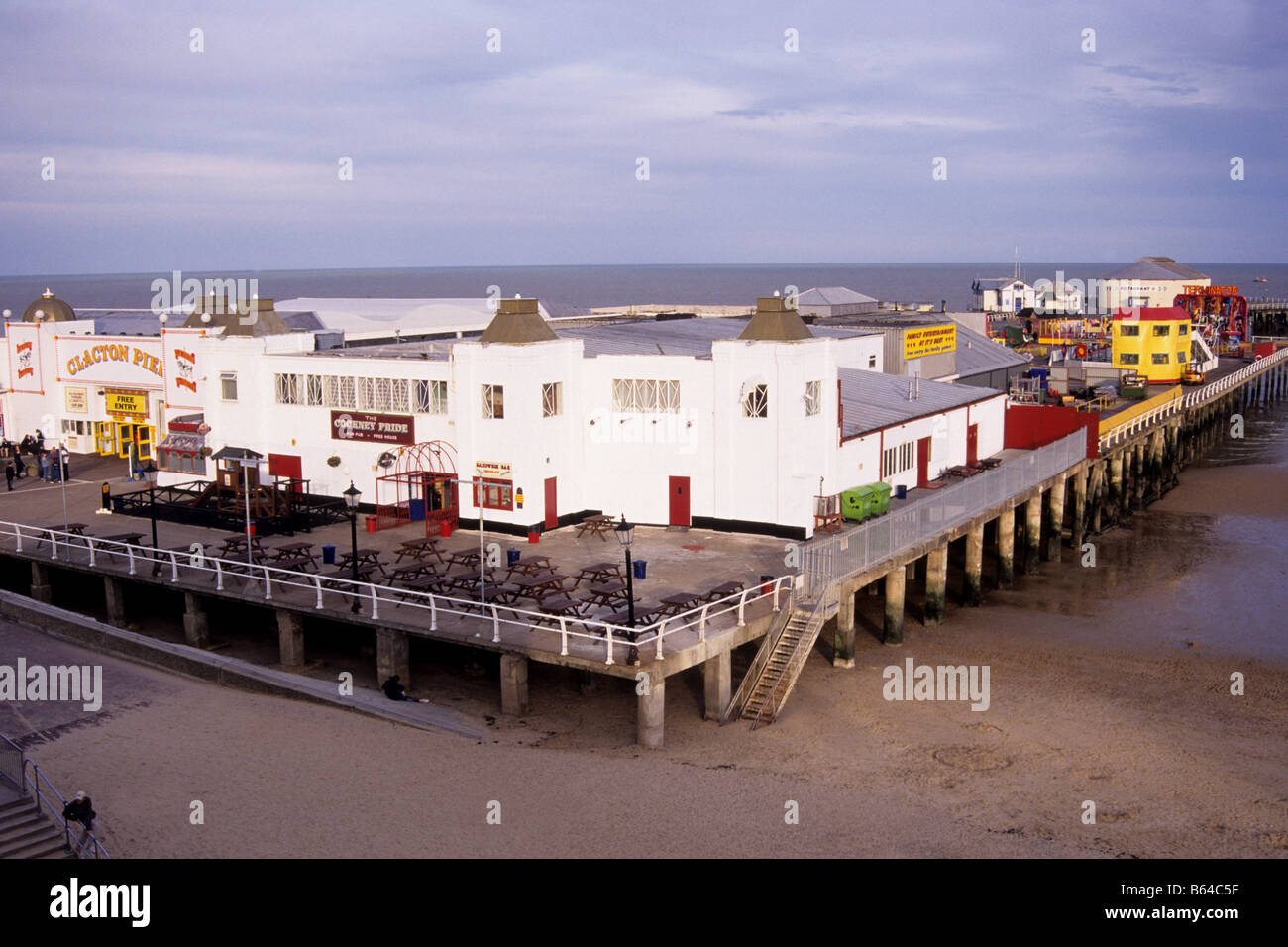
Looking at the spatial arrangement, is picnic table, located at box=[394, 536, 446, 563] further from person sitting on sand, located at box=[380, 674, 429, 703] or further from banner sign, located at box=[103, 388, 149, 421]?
banner sign, located at box=[103, 388, 149, 421]

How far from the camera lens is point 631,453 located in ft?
104

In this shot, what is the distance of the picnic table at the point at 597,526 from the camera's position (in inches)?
1208

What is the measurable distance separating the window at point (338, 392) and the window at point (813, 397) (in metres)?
13.1

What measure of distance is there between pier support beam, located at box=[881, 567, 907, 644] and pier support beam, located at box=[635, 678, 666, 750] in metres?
8.84

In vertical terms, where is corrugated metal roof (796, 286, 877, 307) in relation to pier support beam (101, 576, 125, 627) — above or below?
above

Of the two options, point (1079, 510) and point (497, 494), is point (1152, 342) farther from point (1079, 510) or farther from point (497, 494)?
point (497, 494)

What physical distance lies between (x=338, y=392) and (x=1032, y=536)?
21307 millimetres

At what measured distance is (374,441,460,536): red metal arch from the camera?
32.0m

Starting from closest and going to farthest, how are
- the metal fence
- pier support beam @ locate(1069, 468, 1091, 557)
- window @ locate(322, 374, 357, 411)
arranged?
the metal fence < window @ locate(322, 374, 357, 411) < pier support beam @ locate(1069, 468, 1091, 557)

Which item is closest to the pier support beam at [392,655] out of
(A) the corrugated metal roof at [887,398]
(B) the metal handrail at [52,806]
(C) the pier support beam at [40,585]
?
(B) the metal handrail at [52,806]

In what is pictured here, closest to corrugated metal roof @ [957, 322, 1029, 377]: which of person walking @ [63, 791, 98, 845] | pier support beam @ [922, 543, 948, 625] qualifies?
pier support beam @ [922, 543, 948, 625]

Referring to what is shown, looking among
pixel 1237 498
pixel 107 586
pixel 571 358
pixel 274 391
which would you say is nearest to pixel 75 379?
pixel 274 391

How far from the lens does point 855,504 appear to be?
30.8 meters

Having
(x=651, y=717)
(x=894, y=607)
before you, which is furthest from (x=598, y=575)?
(x=894, y=607)
